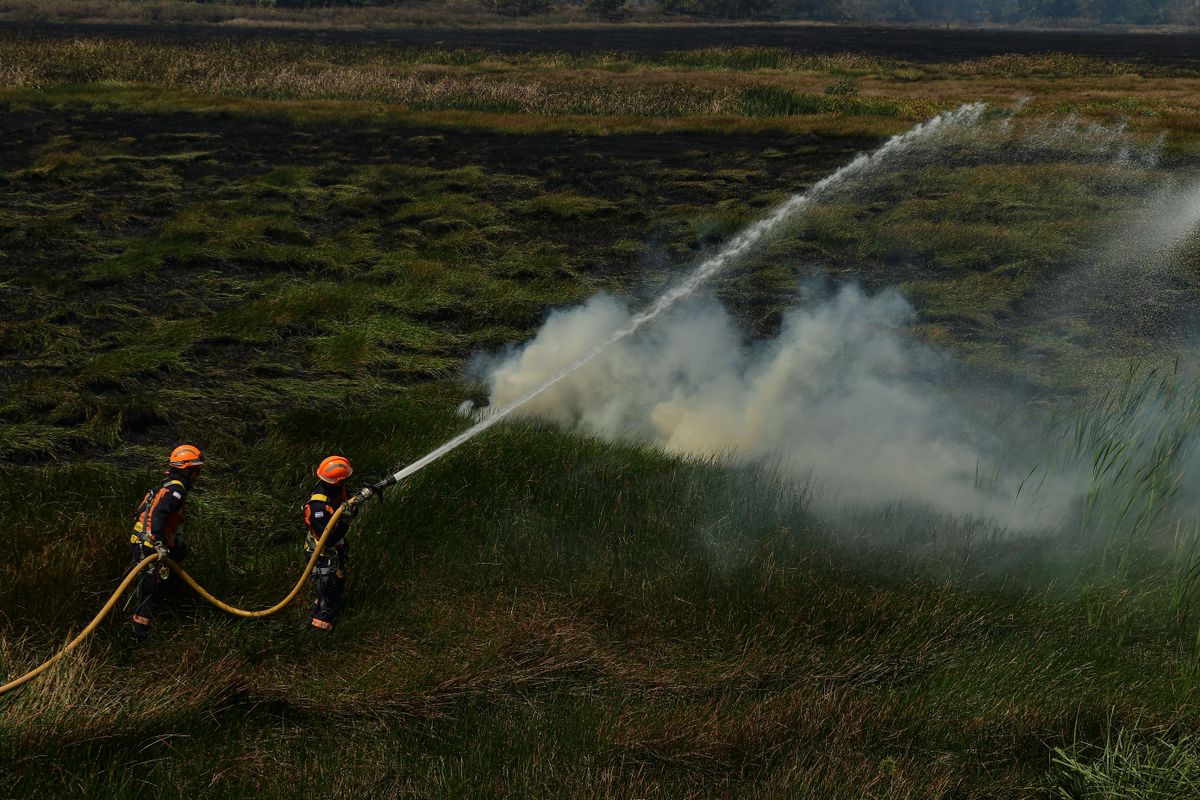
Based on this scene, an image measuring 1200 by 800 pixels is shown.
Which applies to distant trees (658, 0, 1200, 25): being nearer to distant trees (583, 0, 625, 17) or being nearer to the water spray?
distant trees (583, 0, 625, 17)

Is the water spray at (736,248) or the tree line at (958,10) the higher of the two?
the tree line at (958,10)

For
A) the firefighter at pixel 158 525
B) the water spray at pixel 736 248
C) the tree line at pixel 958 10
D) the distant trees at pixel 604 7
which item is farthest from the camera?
the tree line at pixel 958 10

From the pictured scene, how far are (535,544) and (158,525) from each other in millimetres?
2678

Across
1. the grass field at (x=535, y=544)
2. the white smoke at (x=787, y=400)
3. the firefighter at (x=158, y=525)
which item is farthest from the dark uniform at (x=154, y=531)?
the white smoke at (x=787, y=400)

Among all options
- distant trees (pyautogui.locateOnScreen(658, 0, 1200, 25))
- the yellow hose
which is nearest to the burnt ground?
distant trees (pyautogui.locateOnScreen(658, 0, 1200, 25))

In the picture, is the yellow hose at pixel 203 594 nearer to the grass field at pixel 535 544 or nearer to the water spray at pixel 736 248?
the grass field at pixel 535 544

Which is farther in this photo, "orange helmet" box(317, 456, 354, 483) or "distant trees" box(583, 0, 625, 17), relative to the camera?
"distant trees" box(583, 0, 625, 17)

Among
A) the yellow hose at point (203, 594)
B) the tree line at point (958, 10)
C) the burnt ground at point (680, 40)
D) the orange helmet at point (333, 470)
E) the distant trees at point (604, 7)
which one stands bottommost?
the yellow hose at point (203, 594)

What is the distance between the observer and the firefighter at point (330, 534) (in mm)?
5953

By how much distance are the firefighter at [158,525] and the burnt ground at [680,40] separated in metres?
55.3

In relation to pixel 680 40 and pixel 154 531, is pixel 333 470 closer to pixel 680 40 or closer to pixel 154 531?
pixel 154 531

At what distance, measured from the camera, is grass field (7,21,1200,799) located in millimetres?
5203

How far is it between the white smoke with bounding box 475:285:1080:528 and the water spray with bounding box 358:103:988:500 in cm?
20

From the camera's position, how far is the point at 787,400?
34.3 feet
